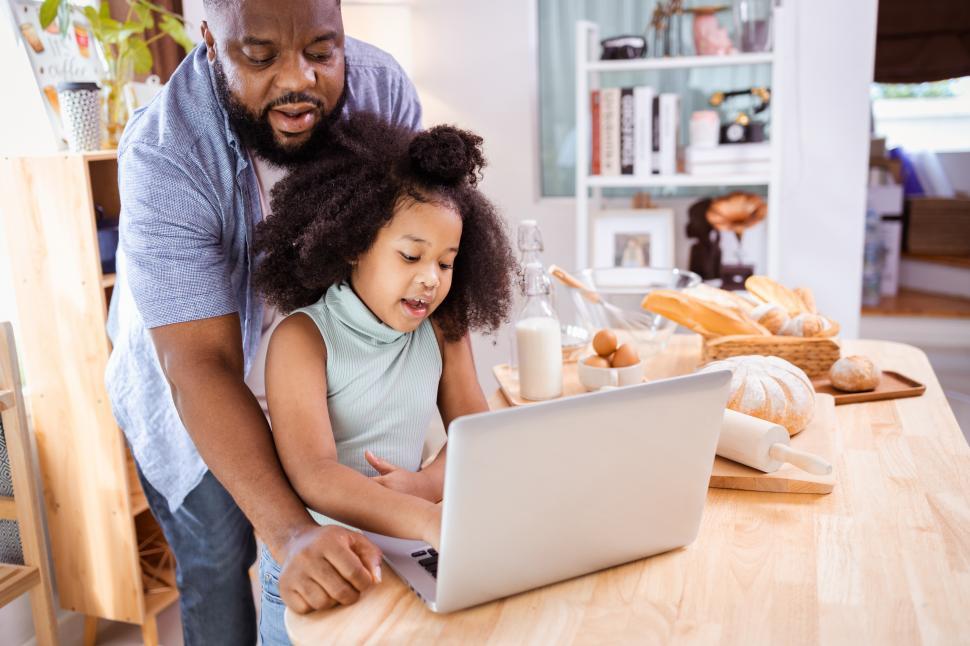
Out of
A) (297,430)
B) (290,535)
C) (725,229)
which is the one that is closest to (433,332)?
(297,430)

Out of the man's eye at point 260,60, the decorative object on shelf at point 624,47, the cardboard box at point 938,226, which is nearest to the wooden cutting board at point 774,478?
→ the man's eye at point 260,60

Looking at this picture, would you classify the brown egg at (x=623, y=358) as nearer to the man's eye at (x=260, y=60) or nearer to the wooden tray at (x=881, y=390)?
the wooden tray at (x=881, y=390)

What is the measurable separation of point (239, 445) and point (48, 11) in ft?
5.03

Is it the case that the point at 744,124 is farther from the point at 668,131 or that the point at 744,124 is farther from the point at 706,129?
the point at 668,131

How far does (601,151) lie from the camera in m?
3.28

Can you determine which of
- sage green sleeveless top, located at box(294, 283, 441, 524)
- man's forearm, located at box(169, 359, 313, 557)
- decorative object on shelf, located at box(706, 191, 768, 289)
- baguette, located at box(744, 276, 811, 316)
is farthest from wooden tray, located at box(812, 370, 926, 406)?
decorative object on shelf, located at box(706, 191, 768, 289)

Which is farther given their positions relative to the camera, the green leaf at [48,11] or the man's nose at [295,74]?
the green leaf at [48,11]

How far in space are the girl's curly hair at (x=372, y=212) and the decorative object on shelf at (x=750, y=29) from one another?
2240mm

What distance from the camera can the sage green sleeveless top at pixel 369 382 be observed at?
1.18 m

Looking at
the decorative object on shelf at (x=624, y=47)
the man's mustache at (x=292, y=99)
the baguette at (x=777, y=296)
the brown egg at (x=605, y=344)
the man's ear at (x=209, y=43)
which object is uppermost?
the decorative object on shelf at (x=624, y=47)

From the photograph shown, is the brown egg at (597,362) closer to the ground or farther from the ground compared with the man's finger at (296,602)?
farther from the ground

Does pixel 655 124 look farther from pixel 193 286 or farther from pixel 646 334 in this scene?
pixel 193 286

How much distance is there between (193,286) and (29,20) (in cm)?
150

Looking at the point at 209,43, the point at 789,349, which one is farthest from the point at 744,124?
the point at 209,43
